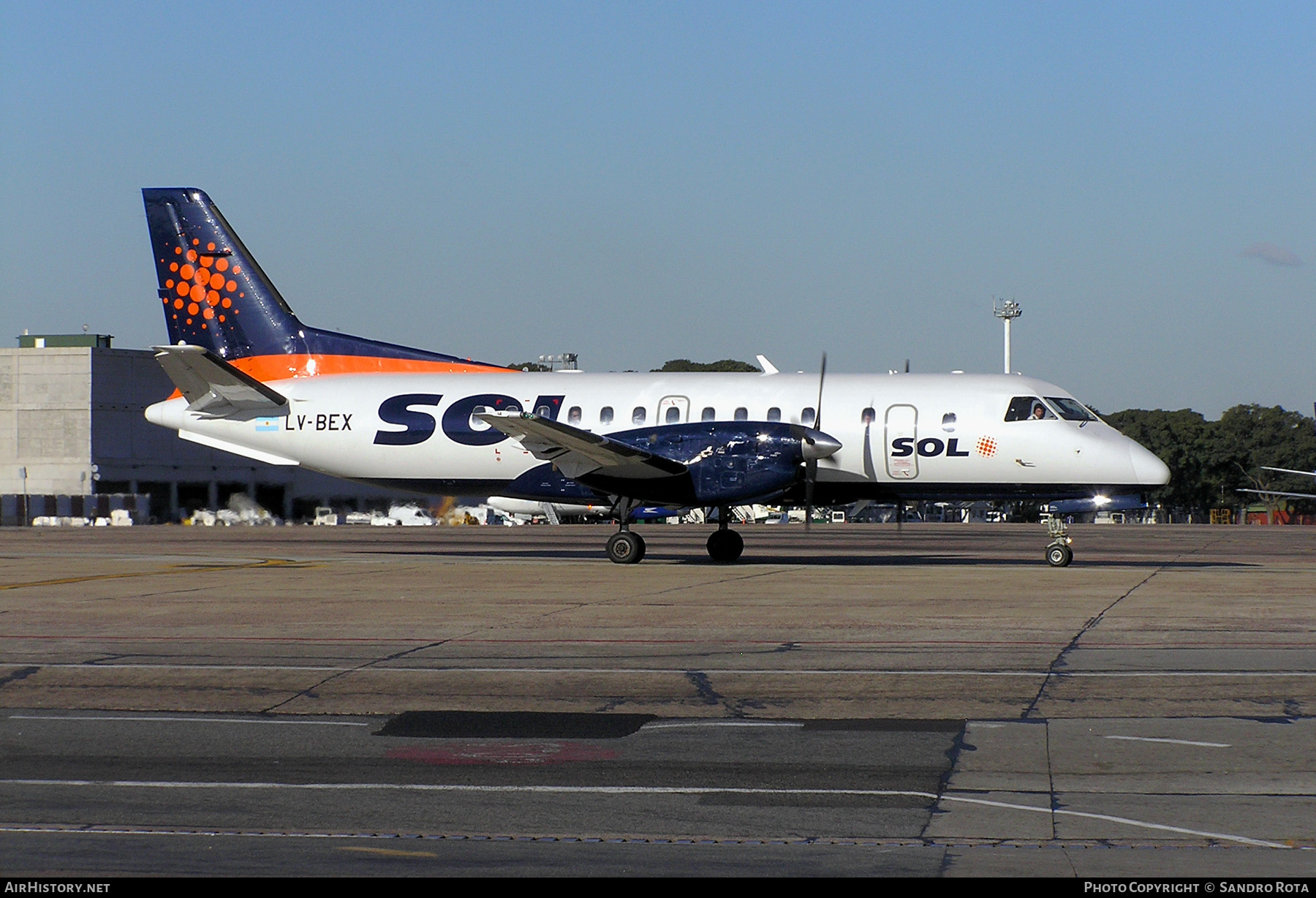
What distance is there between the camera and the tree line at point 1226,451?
352 feet

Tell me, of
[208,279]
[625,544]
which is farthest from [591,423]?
[208,279]

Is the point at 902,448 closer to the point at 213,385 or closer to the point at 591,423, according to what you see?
the point at 591,423

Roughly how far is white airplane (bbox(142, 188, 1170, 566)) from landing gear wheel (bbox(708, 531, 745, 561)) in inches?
1.4

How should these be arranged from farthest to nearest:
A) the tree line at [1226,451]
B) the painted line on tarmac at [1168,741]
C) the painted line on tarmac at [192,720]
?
the tree line at [1226,451] < the painted line on tarmac at [192,720] < the painted line on tarmac at [1168,741]

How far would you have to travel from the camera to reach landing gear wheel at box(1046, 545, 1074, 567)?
27453 millimetres

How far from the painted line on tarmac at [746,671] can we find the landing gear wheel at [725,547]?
1587 centimetres

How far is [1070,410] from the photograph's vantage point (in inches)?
1096

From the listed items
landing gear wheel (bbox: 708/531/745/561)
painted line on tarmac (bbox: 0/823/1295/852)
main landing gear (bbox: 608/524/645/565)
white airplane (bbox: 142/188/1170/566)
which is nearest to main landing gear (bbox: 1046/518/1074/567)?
white airplane (bbox: 142/188/1170/566)

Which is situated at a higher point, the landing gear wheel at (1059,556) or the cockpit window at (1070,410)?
the cockpit window at (1070,410)

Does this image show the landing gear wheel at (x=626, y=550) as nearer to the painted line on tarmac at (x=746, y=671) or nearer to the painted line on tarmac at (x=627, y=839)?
the painted line on tarmac at (x=746, y=671)

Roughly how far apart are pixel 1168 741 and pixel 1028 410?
61.8 ft

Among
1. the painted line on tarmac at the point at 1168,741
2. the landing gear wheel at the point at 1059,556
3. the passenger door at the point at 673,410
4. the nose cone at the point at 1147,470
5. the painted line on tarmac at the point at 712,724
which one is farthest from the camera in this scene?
the passenger door at the point at 673,410

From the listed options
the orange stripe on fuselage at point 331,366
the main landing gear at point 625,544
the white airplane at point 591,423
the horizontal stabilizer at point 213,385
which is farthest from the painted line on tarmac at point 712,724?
the orange stripe on fuselage at point 331,366

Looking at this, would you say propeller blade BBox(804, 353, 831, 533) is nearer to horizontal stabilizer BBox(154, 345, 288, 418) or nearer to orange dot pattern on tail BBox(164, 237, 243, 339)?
horizontal stabilizer BBox(154, 345, 288, 418)
